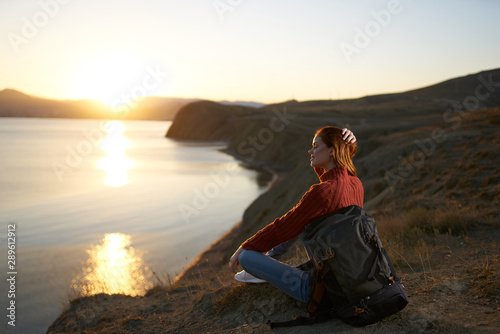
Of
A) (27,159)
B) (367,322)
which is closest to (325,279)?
(367,322)

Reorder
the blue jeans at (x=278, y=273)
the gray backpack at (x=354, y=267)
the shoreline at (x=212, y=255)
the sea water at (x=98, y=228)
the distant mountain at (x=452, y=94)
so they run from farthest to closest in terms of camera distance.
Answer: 1. the distant mountain at (x=452, y=94)
2. the shoreline at (x=212, y=255)
3. the sea water at (x=98, y=228)
4. the blue jeans at (x=278, y=273)
5. the gray backpack at (x=354, y=267)

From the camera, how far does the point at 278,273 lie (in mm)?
3246

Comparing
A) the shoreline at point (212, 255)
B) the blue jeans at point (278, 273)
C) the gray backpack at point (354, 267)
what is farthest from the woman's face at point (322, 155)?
the shoreline at point (212, 255)

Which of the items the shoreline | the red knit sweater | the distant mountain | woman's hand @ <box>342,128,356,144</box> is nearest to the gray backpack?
the red knit sweater

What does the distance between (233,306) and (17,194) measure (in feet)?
85.1

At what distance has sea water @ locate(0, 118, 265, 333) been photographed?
10743mm

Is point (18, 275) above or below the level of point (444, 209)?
above

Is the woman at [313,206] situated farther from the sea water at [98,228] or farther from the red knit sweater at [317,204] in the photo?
the sea water at [98,228]

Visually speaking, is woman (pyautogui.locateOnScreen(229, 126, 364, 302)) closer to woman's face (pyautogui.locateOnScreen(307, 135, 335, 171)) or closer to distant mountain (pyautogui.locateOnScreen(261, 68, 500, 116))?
woman's face (pyautogui.locateOnScreen(307, 135, 335, 171))

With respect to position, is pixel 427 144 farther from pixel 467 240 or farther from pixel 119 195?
pixel 119 195

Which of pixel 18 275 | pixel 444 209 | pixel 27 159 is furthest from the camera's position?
pixel 27 159

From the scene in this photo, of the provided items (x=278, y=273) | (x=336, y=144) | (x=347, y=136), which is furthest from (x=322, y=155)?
(x=278, y=273)

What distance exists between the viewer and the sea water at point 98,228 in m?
10.7

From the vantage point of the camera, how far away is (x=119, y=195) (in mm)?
26203
